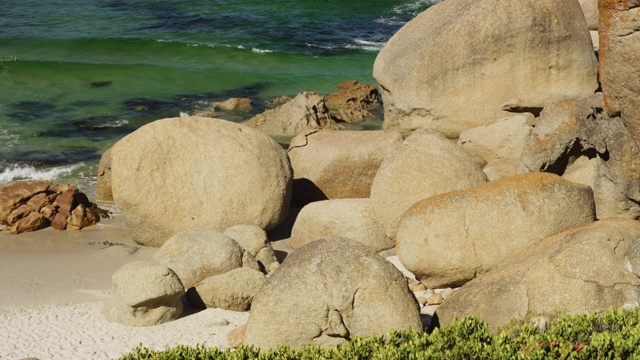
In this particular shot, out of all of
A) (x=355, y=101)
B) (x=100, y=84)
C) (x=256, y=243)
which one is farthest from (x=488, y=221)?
(x=100, y=84)

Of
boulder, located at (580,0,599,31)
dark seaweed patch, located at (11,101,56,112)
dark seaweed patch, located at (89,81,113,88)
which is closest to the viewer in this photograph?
boulder, located at (580,0,599,31)

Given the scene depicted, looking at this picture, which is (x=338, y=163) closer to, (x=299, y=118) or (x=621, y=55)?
(x=299, y=118)

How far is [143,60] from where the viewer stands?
34.6m

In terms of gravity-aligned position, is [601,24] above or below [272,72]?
above

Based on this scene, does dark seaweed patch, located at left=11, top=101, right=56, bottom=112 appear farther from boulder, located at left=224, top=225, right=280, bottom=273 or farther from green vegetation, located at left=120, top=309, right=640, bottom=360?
green vegetation, located at left=120, top=309, right=640, bottom=360

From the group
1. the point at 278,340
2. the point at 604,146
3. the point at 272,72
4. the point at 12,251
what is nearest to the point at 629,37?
the point at 604,146

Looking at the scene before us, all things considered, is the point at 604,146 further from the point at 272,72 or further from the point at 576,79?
the point at 272,72

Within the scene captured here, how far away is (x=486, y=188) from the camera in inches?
550

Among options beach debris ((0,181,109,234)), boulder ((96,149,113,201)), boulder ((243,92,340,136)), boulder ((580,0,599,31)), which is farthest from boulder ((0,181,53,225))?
boulder ((580,0,599,31))

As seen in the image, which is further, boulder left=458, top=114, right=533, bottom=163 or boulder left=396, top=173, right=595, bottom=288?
boulder left=458, top=114, right=533, bottom=163

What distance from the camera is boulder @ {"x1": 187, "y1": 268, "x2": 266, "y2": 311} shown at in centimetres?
1441

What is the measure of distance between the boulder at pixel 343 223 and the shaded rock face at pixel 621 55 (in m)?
4.49

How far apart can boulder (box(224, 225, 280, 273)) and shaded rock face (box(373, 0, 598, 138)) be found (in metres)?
6.11

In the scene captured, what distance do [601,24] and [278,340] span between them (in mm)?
5984
